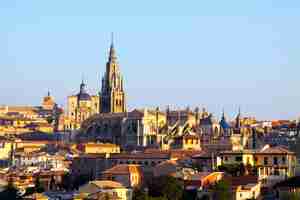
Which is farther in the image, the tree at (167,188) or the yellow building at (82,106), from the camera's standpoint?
the yellow building at (82,106)

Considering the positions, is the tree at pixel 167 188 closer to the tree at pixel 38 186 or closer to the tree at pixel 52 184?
the tree at pixel 38 186

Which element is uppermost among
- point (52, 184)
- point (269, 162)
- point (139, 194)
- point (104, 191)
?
point (269, 162)

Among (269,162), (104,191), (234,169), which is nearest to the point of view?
(104,191)

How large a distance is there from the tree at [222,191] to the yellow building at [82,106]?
61756mm

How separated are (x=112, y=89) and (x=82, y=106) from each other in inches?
681

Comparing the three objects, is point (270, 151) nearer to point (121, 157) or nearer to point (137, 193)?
point (137, 193)

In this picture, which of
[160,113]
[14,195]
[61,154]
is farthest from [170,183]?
[160,113]

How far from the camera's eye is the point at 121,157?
70938mm

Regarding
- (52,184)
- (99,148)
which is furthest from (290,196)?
(99,148)

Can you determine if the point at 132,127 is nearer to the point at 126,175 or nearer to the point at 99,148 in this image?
the point at 99,148

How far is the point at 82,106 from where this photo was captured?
387 feet

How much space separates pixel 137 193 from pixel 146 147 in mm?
31141

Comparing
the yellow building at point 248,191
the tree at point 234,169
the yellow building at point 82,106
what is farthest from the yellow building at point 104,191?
the yellow building at point 82,106

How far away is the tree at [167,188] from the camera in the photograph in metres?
51.5
